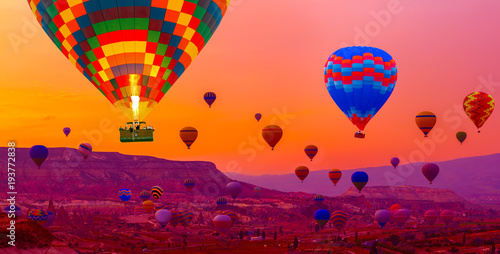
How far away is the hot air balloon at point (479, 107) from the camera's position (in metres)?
87.2

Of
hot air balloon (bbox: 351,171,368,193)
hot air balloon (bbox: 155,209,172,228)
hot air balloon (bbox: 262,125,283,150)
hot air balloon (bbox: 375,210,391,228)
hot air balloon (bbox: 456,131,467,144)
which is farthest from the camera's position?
hot air balloon (bbox: 456,131,467,144)

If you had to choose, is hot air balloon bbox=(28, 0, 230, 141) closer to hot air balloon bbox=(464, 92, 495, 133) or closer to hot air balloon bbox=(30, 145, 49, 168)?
hot air balloon bbox=(30, 145, 49, 168)

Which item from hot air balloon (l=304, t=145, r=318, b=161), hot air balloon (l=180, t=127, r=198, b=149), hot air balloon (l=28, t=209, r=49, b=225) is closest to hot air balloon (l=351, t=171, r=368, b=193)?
hot air balloon (l=304, t=145, r=318, b=161)

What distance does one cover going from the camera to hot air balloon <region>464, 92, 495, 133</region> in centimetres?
8725

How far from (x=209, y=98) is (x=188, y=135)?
555cm

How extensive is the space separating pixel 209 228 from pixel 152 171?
8071 centimetres

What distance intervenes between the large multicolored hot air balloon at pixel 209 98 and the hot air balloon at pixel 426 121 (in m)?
25.7

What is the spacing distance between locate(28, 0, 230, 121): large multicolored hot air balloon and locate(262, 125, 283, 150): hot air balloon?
47.8 metres

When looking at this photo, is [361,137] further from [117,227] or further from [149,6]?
[117,227]

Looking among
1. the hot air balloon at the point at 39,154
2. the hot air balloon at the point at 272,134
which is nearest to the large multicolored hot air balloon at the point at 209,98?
the hot air balloon at the point at 272,134

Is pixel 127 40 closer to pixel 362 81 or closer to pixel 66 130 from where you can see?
pixel 362 81

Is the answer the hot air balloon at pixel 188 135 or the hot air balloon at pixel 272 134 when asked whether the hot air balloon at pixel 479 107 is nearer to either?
the hot air balloon at pixel 272 134

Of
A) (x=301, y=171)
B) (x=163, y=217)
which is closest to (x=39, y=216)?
(x=163, y=217)

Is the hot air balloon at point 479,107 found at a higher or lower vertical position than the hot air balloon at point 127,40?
higher
